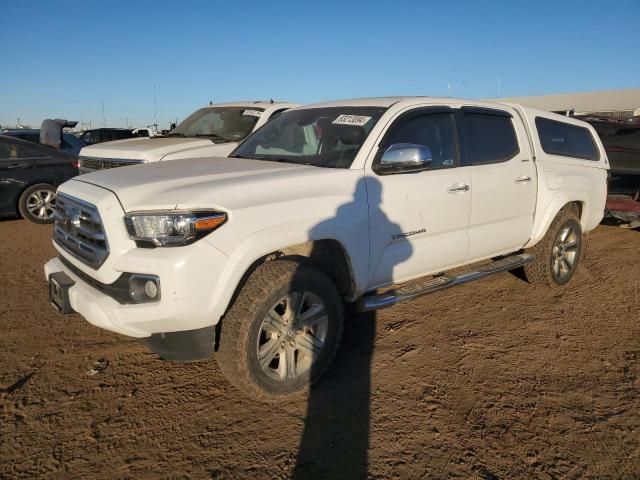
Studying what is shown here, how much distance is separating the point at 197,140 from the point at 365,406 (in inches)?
197

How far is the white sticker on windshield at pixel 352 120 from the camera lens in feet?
11.5

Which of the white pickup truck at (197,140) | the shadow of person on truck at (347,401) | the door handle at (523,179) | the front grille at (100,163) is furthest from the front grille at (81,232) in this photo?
the door handle at (523,179)

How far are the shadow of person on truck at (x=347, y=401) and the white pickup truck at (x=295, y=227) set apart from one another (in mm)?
28

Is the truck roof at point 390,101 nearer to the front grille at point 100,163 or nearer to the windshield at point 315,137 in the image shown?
the windshield at point 315,137

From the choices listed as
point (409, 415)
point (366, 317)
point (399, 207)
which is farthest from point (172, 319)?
point (366, 317)

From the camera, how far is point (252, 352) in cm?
273

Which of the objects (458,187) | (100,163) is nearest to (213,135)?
(100,163)

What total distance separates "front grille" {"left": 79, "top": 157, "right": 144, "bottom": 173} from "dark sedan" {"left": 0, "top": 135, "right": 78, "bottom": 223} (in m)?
1.38

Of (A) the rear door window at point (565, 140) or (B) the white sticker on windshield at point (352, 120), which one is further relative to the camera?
(A) the rear door window at point (565, 140)

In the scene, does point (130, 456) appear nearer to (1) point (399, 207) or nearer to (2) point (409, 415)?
(2) point (409, 415)

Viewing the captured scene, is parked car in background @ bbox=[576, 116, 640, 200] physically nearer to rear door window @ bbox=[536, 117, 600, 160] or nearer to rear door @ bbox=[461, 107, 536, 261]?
→ rear door window @ bbox=[536, 117, 600, 160]

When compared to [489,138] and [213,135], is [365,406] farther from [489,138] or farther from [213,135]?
[213,135]

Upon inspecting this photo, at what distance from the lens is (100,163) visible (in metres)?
6.60

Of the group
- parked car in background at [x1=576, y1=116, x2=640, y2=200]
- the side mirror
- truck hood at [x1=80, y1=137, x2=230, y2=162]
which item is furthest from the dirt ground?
parked car in background at [x1=576, y1=116, x2=640, y2=200]
